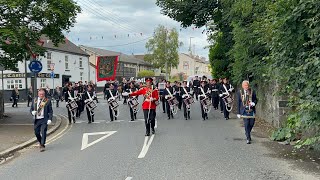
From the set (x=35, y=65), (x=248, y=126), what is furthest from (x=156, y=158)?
(x=35, y=65)

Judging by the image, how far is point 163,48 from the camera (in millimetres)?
94875

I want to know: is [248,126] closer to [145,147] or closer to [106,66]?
[145,147]

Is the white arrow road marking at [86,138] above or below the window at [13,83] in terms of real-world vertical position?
below

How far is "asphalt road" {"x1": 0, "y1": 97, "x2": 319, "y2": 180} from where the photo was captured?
782cm

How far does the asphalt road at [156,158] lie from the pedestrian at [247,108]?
0.52 m

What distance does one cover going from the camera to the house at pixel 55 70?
46.2 m

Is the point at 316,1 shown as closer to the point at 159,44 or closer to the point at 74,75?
the point at 74,75

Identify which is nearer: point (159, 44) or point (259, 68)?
point (259, 68)

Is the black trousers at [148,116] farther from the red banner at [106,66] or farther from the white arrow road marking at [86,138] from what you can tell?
the red banner at [106,66]

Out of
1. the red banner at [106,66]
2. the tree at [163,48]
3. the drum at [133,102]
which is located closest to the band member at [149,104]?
the drum at [133,102]

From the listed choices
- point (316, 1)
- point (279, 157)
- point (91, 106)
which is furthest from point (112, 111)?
point (316, 1)

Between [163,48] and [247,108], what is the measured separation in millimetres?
83966

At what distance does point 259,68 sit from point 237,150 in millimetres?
5495

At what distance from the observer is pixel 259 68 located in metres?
15.0
